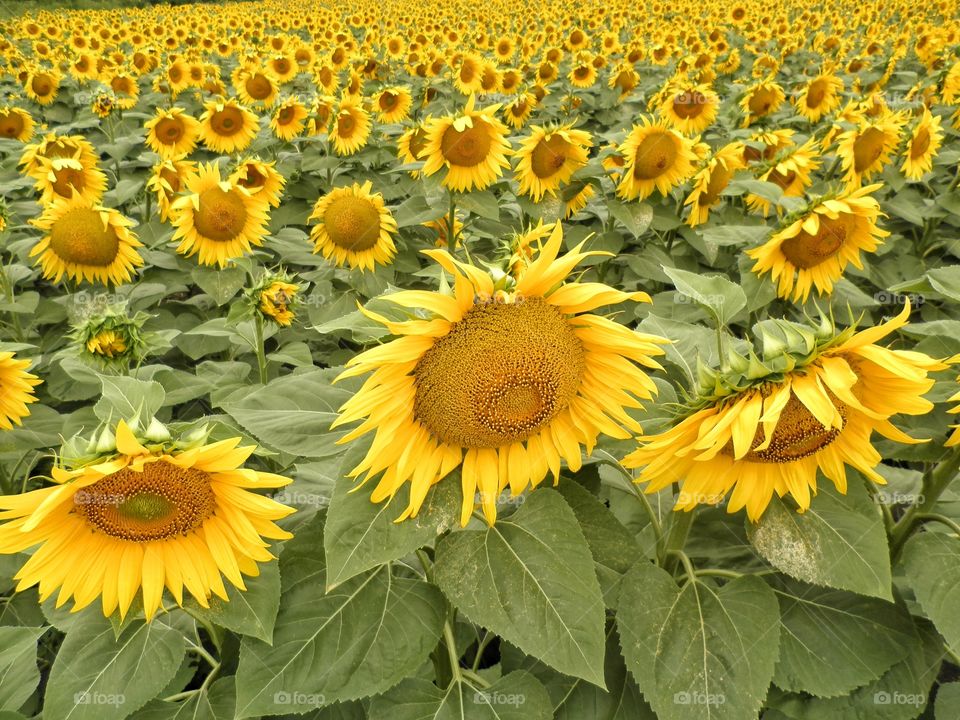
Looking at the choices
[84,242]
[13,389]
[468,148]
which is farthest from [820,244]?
[84,242]

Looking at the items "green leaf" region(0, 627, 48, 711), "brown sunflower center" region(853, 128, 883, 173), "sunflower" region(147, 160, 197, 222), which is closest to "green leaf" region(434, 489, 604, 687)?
"green leaf" region(0, 627, 48, 711)

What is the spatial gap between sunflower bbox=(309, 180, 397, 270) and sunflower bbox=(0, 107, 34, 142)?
12.9 ft

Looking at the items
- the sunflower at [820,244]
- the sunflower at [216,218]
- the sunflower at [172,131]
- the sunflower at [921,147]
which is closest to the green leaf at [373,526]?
the sunflower at [820,244]

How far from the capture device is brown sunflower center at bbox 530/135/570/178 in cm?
402

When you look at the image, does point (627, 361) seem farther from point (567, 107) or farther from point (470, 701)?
point (567, 107)

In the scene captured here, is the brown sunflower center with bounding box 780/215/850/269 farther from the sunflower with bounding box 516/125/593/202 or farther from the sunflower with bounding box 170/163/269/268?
the sunflower with bounding box 170/163/269/268

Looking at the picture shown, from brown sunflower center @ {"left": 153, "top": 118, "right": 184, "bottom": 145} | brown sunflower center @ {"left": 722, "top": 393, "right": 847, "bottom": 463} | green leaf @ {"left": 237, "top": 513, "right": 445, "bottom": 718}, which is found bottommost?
brown sunflower center @ {"left": 153, "top": 118, "right": 184, "bottom": 145}

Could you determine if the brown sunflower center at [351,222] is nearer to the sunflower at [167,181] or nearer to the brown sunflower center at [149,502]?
the sunflower at [167,181]

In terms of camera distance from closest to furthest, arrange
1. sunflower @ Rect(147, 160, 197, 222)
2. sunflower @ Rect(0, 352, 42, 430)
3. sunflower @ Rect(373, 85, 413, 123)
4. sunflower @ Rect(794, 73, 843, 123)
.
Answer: sunflower @ Rect(0, 352, 42, 430) < sunflower @ Rect(147, 160, 197, 222) < sunflower @ Rect(373, 85, 413, 123) < sunflower @ Rect(794, 73, 843, 123)

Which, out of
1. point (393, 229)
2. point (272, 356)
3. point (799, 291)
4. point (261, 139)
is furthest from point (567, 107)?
point (272, 356)

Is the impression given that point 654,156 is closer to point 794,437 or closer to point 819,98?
point 794,437

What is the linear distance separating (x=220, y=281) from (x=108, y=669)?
247cm

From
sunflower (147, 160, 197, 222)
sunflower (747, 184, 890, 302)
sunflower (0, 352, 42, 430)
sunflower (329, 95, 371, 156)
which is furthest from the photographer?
sunflower (329, 95, 371, 156)

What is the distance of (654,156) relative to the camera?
154 inches
